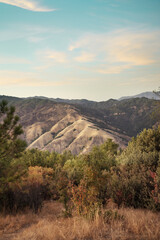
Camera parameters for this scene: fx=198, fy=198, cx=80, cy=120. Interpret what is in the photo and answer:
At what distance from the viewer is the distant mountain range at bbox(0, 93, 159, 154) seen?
369 ft

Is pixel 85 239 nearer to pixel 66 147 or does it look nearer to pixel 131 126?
pixel 66 147

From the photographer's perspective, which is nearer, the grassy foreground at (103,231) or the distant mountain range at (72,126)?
the grassy foreground at (103,231)

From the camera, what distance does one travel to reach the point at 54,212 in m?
8.41

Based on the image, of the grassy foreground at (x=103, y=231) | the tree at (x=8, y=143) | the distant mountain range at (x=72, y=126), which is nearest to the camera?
the grassy foreground at (x=103, y=231)

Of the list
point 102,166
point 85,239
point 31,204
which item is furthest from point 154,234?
point 102,166

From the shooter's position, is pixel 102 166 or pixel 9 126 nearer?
pixel 9 126

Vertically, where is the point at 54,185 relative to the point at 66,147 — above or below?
above

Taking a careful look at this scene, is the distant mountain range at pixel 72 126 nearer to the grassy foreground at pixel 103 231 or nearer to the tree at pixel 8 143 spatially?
the tree at pixel 8 143

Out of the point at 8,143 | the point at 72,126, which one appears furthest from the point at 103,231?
the point at 72,126

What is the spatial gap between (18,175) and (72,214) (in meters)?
3.25

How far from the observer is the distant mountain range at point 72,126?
113m

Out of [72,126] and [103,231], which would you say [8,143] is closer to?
[103,231]

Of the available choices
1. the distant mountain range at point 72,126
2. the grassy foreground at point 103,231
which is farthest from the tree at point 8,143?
the distant mountain range at point 72,126

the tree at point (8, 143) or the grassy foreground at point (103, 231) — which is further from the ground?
the tree at point (8, 143)
